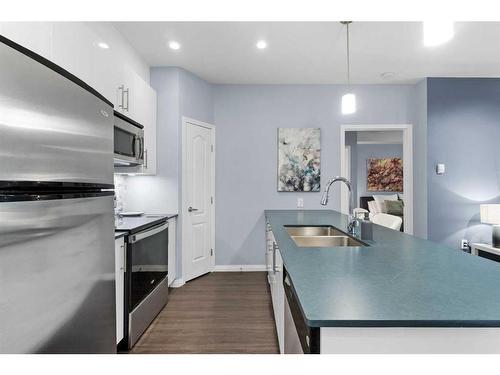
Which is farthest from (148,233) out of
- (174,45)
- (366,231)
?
(174,45)

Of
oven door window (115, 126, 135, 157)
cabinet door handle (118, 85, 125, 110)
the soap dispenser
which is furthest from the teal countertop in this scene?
cabinet door handle (118, 85, 125, 110)

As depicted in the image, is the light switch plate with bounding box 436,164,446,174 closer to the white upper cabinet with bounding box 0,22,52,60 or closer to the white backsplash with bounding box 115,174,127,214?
the white backsplash with bounding box 115,174,127,214

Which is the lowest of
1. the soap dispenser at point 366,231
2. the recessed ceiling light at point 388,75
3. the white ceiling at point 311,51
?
the soap dispenser at point 366,231

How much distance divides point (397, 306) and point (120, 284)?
1753mm

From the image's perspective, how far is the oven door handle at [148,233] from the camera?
214 cm

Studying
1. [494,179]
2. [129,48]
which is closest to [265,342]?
[129,48]

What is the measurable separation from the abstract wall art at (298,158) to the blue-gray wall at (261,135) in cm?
9

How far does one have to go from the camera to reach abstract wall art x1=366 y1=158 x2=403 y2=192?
7957 mm

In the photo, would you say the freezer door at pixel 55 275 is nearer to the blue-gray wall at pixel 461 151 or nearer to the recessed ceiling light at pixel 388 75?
the recessed ceiling light at pixel 388 75

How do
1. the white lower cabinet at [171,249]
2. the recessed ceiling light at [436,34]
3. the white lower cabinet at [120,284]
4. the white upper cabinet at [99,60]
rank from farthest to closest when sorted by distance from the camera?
the white lower cabinet at [171,249] → the white lower cabinet at [120,284] → the white upper cabinet at [99,60] → the recessed ceiling light at [436,34]

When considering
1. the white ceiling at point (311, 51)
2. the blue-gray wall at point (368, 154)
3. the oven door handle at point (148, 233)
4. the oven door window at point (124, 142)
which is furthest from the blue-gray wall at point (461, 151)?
the blue-gray wall at point (368, 154)

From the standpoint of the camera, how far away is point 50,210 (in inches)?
37.5

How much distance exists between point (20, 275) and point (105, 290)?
1.85 ft
